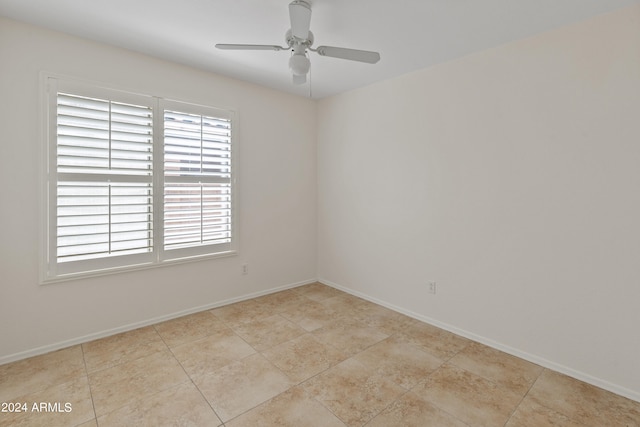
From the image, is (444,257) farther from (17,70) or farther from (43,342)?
(17,70)

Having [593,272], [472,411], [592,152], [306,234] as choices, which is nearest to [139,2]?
[306,234]

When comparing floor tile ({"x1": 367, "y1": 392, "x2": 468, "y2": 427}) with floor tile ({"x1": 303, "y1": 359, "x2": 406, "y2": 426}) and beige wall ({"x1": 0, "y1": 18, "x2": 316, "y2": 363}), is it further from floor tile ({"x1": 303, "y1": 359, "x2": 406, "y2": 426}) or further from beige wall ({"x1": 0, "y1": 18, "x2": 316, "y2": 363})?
beige wall ({"x1": 0, "y1": 18, "x2": 316, "y2": 363})

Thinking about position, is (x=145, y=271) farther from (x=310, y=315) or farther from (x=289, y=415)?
(x=289, y=415)

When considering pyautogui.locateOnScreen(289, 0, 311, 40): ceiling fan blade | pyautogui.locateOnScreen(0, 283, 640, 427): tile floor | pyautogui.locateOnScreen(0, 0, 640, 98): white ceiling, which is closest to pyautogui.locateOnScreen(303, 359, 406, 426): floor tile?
pyautogui.locateOnScreen(0, 283, 640, 427): tile floor

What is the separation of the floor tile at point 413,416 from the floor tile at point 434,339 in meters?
0.65

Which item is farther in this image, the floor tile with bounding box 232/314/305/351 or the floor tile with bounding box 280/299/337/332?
the floor tile with bounding box 280/299/337/332

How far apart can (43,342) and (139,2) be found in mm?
2672

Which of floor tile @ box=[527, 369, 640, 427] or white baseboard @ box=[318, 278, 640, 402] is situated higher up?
white baseboard @ box=[318, 278, 640, 402]

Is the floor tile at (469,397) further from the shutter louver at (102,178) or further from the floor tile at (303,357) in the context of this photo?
the shutter louver at (102,178)

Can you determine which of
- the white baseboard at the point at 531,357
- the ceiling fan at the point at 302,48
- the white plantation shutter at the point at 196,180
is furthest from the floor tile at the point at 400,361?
the ceiling fan at the point at 302,48

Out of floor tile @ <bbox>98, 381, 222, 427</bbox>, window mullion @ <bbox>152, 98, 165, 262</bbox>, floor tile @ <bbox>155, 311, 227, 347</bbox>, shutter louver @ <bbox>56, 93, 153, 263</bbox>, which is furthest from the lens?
window mullion @ <bbox>152, 98, 165, 262</bbox>

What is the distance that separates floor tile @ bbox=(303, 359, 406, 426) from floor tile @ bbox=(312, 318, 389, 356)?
28 centimetres

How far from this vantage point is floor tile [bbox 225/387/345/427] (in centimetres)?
175

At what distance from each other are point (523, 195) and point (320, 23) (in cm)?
206
